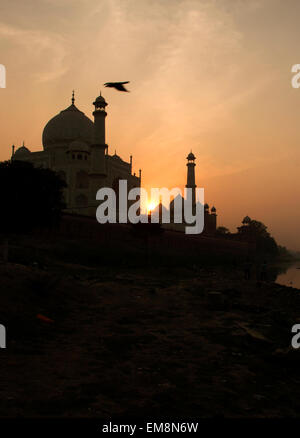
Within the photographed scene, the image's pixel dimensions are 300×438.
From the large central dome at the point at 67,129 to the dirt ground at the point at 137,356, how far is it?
128 feet

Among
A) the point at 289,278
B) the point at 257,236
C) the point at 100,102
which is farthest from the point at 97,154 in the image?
the point at 257,236

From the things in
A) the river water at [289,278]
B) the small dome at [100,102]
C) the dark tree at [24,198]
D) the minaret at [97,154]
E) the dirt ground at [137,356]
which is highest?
the small dome at [100,102]

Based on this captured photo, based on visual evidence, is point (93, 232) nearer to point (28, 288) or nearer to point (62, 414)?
point (28, 288)

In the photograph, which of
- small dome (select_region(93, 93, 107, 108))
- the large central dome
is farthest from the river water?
the large central dome

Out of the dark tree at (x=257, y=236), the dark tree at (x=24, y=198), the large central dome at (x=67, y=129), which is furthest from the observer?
the dark tree at (x=257, y=236)

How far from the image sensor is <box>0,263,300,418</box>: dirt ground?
397 cm

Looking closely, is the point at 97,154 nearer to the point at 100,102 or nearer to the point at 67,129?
the point at 100,102

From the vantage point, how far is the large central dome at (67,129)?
4697cm

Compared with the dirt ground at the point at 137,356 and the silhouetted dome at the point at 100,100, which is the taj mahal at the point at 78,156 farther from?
the dirt ground at the point at 137,356

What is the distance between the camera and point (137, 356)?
5.80 meters

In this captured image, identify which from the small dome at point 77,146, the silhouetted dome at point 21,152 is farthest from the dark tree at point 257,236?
the silhouetted dome at point 21,152

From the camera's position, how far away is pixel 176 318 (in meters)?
8.95
